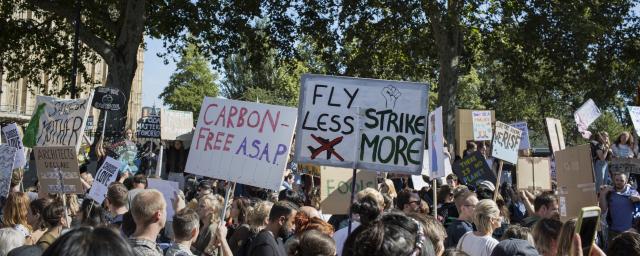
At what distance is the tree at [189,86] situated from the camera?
2852 inches

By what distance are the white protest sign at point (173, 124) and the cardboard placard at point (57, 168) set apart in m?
7.78

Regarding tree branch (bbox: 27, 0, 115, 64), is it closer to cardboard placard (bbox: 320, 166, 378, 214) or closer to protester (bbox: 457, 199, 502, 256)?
cardboard placard (bbox: 320, 166, 378, 214)

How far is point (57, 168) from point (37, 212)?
283 cm

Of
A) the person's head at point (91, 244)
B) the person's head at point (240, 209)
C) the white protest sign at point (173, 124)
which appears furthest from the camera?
the white protest sign at point (173, 124)

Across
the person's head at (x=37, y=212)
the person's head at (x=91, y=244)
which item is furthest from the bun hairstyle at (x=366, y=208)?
the person's head at (x=91, y=244)

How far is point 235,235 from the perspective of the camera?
7.63 m

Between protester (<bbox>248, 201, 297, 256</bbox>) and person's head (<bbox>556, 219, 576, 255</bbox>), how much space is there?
2135mm

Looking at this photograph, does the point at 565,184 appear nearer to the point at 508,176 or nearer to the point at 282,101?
the point at 508,176

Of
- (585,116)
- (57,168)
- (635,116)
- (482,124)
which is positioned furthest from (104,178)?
(482,124)

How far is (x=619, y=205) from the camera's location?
11156 millimetres

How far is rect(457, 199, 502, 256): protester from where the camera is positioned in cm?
672

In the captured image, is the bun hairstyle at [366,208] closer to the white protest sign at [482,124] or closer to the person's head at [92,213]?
the person's head at [92,213]

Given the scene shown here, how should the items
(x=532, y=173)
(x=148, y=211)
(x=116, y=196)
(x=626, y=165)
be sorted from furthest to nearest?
(x=626, y=165), (x=532, y=173), (x=116, y=196), (x=148, y=211)

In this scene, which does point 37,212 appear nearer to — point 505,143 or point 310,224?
point 310,224
